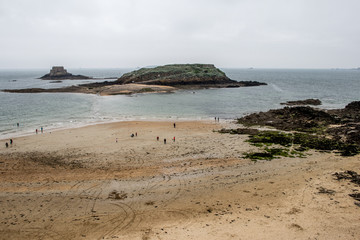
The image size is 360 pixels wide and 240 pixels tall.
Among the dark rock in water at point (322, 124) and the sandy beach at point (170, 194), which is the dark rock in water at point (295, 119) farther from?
the sandy beach at point (170, 194)

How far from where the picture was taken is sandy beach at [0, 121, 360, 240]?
10.9 m

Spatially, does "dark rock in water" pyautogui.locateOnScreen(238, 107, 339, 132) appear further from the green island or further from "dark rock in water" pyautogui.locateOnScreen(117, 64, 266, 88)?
"dark rock in water" pyautogui.locateOnScreen(117, 64, 266, 88)

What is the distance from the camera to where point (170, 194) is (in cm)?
1403

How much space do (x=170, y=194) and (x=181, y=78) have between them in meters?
79.2

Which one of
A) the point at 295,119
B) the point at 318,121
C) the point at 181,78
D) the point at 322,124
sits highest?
the point at 181,78

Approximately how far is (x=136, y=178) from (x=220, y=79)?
85.0 metres

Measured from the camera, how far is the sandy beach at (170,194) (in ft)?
35.7

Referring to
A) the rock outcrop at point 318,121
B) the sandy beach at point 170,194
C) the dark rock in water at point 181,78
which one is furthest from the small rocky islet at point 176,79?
the sandy beach at point 170,194

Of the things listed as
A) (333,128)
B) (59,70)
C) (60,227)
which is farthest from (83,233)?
(59,70)

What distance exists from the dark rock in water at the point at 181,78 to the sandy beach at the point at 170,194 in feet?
219

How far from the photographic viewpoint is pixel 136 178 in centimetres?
1623

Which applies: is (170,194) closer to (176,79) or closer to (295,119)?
(295,119)

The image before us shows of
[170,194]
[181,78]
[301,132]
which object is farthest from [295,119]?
[181,78]

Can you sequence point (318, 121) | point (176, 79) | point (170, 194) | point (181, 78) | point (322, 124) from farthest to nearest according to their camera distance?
point (181, 78) < point (176, 79) < point (318, 121) < point (322, 124) < point (170, 194)
